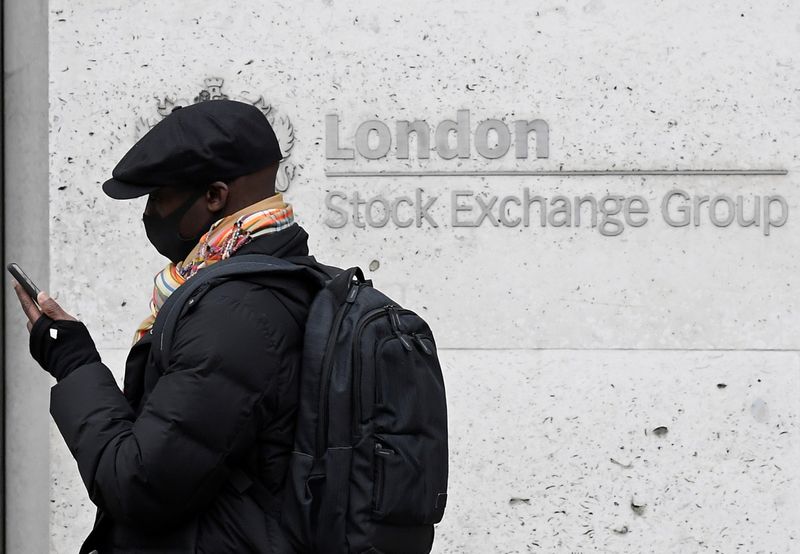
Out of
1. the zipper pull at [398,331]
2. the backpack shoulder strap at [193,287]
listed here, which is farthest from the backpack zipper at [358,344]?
the backpack shoulder strap at [193,287]

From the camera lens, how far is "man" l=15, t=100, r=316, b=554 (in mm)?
1692

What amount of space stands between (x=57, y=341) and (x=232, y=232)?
12.9 inches

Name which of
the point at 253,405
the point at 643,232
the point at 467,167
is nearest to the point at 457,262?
the point at 467,167

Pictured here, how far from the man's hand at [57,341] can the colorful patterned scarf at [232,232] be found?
0.18 metres

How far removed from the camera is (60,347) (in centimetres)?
186

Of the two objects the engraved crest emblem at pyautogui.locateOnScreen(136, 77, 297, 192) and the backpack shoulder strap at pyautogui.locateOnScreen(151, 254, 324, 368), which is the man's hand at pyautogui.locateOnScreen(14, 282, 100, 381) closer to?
the backpack shoulder strap at pyautogui.locateOnScreen(151, 254, 324, 368)

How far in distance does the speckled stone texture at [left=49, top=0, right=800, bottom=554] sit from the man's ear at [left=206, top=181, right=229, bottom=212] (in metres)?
1.77

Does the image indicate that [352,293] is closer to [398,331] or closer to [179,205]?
[398,331]

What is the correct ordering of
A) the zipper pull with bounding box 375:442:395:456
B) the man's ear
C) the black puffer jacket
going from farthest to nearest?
the man's ear < the zipper pull with bounding box 375:442:395:456 < the black puffer jacket

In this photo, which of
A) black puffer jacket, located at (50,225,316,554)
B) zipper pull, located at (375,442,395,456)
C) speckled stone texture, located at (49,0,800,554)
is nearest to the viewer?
black puffer jacket, located at (50,225,316,554)

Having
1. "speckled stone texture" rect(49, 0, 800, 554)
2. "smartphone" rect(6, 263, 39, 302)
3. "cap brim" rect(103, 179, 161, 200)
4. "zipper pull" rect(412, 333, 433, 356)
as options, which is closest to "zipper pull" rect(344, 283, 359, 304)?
"zipper pull" rect(412, 333, 433, 356)

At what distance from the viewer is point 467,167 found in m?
3.66

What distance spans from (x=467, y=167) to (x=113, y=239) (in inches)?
45.3

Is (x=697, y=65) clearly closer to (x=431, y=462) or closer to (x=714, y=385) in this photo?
(x=714, y=385)
